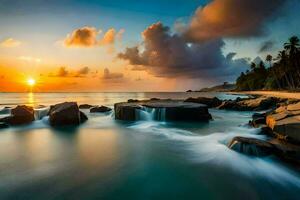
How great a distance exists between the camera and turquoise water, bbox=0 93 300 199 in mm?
6176

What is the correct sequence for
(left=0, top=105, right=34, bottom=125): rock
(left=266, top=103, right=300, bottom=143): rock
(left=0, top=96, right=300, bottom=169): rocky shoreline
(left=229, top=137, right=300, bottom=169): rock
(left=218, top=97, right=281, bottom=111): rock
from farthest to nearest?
(left=218, top=97, right=281, bottom=111): rock, (left=0, top=105, right=34, bottom=125): rock, (left=266, top=103, right=300, bottom=143): rock, (left=0, top=96, right=300, bottom=169): rocky shoreline, (left=229, top=137, right=300, bottom=169): rock

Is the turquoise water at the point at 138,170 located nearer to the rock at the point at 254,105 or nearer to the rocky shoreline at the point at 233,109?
the rocky shoreline at the point at 233,109

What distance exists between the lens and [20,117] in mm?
18938

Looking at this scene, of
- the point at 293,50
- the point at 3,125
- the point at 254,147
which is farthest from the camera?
the point at 293,50

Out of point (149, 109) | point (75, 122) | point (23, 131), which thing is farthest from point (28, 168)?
point (149, 109)

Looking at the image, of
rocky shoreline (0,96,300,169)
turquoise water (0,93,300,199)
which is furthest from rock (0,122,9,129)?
turquoise water (0,93,300,199)

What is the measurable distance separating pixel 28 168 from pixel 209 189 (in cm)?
677

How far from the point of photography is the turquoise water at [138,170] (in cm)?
618

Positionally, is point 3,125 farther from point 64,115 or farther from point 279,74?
point 279,74

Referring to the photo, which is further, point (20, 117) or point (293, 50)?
point (293, 50)

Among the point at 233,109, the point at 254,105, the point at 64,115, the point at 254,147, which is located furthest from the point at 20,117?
the point at 254,105

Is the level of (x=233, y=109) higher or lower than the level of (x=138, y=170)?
higher

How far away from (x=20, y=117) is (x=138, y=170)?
15555mm

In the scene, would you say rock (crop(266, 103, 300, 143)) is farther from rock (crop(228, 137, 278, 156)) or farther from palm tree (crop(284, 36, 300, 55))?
palm tree (crop(284, 36, 300, 55))
